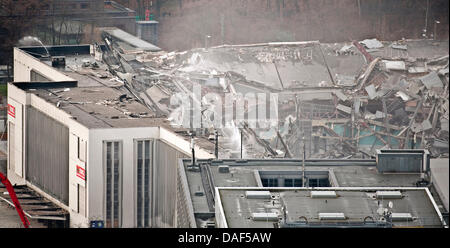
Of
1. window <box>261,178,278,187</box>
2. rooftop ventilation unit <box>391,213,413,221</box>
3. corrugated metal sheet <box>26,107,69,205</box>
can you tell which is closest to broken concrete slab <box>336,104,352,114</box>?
corrugated metal sheet <box>26,107,69,205</box>

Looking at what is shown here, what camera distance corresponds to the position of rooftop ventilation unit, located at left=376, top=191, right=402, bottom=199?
1023 centimetres

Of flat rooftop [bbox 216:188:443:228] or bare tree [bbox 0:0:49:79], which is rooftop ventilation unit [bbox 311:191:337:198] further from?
bare tree [bbox 0:0:49:79]

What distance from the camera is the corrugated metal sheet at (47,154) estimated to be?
15.9m

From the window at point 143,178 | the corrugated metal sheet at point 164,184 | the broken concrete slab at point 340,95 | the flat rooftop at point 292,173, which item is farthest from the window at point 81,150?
the broken concrete slab at point 340,95

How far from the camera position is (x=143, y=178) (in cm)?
1498

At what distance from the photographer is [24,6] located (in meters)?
24.6

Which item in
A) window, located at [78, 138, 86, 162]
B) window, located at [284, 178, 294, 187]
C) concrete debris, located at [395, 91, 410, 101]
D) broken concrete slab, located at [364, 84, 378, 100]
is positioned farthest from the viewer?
broken concrete slab, located at [364, 84, 378, 100]

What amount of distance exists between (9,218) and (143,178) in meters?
1.62

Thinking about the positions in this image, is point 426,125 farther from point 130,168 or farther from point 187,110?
point 130,168

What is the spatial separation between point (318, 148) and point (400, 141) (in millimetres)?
1484

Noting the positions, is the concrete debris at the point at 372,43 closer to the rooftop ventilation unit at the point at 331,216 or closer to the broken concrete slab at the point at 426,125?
the broken concrete slab at the point at 426,125

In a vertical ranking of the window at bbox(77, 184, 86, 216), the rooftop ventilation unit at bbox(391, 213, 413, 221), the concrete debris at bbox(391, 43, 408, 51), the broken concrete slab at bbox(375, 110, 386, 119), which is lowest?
the window at bbox(77, 184, 86, 216)

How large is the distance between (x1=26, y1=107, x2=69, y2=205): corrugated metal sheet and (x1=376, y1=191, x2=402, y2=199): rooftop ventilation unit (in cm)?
612
